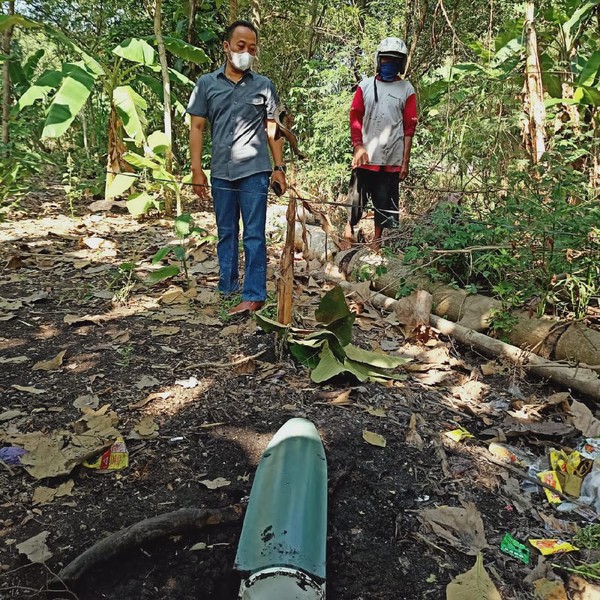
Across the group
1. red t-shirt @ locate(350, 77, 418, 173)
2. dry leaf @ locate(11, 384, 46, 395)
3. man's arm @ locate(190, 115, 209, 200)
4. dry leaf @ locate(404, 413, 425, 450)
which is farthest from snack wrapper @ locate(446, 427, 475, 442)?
red t-shirt @ locate(350, 77, 418, 173)

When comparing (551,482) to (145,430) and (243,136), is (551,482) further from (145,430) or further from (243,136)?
(243,136)

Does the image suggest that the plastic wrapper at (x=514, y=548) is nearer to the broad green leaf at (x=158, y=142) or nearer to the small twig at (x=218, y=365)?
the small twig at (x=218, y=365)

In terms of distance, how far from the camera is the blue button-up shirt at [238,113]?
338 centimetres

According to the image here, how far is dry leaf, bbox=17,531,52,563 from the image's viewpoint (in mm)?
1619

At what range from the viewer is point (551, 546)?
1.85 meters

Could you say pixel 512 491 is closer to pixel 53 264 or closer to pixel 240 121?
pixel 240 121

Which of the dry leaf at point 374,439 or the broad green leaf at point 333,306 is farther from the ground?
the broad green leaf at point 333,306

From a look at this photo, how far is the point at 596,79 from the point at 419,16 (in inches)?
123

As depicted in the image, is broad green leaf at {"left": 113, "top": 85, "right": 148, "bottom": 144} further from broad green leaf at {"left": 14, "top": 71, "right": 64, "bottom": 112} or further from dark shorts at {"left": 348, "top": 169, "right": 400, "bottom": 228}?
dark shorts at {"left": 348, "top": 169, "right": 400, "bottom": 228}

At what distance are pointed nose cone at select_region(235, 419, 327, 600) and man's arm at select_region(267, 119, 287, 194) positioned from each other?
1636 millimetres

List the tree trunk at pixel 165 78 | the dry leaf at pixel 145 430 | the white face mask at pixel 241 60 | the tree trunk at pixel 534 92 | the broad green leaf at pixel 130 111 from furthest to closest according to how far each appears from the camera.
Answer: the broad green leaf at pixel 130 111
the tree trunk at pixel 165 78
the tree trunk at pixel 534 92
the white face mask at pixel 241 60
the dry leaf at pixel 145 430

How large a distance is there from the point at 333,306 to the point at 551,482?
48.0 inches

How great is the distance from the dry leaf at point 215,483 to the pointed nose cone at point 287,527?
0.19 metres

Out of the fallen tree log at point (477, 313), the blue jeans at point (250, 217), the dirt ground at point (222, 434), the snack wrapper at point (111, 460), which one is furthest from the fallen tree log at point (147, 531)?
the fallen tree log at point (477, 313)
